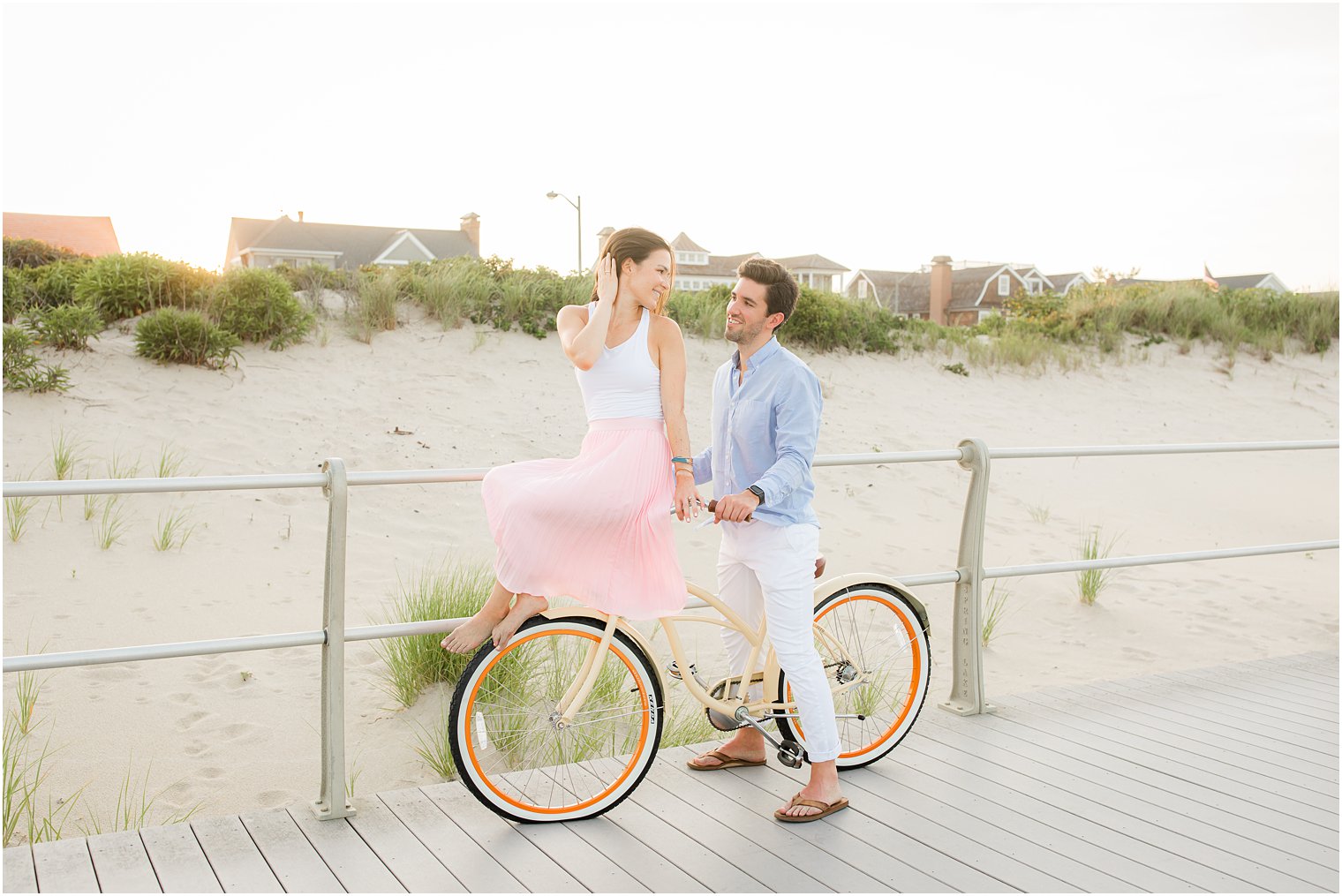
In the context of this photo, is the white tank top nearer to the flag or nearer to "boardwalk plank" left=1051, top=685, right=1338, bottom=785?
"boardwalk plank" left=1051, top=685, right=1338, bottom=785

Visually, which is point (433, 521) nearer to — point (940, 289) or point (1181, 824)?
point (1181, 824)

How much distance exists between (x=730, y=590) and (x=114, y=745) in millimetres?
3518

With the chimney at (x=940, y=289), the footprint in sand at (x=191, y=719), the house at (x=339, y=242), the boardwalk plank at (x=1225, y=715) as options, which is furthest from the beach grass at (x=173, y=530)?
the chimney at (x=940, y=289)

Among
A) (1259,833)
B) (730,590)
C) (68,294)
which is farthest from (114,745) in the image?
(68,294)

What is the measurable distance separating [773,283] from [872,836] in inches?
64.6

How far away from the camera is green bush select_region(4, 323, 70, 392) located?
10.0 m

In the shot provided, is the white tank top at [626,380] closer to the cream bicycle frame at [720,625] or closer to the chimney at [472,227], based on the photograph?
the cream bicycle frame at [720,625]

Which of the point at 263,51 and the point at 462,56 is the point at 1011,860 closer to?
the point at 462,56

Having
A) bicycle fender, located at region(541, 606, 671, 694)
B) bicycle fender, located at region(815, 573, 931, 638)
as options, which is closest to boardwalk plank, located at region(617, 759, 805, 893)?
bicycle fender, located at region(541, 606, 671, 694)

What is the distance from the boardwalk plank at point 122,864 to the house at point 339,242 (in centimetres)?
4146

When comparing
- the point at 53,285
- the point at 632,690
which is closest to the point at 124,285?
the point at 53,285

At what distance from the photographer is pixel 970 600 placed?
14.4 feet

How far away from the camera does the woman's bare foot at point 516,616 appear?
3117 mm

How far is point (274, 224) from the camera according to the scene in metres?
46.0
